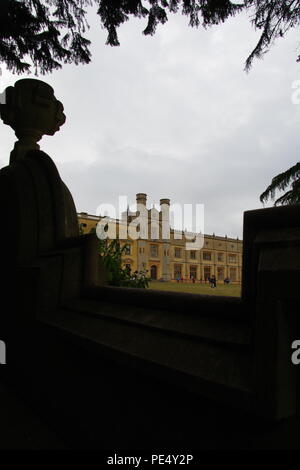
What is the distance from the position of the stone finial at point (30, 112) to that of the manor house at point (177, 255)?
31410mm

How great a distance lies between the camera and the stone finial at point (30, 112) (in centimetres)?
265

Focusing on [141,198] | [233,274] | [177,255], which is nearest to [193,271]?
[177,255]

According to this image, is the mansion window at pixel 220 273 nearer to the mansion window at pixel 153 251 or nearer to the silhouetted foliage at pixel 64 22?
the mansion window at pixel 153 251

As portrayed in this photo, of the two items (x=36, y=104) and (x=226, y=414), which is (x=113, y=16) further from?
(x=226, y=414)

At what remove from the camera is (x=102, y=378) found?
4.17 feet

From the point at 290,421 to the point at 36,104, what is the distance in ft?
9.98

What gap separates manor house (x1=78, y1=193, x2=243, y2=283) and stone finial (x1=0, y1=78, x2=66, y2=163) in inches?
1237

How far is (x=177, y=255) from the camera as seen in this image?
40.6 meters

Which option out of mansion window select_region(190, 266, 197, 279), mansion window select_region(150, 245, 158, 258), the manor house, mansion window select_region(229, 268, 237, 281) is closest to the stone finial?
the manor house

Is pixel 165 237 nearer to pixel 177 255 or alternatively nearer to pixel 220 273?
pixel 177 255

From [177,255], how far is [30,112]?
3845 centimetres

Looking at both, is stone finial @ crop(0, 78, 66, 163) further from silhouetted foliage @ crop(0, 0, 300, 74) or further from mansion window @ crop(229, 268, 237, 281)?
mansion window @ crop(229, 268, 237, 281)

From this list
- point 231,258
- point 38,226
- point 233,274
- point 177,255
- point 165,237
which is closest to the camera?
point 38,226
